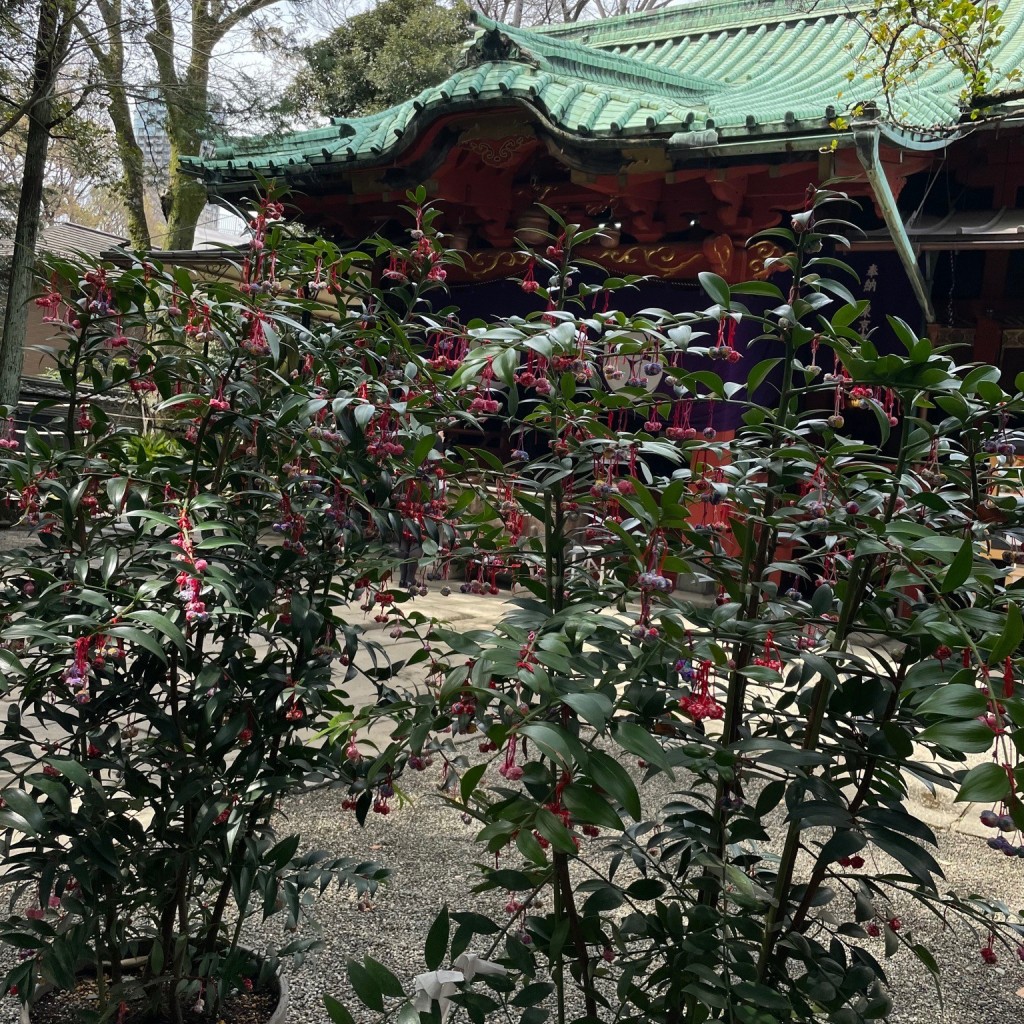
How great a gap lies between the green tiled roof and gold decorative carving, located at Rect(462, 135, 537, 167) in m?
0.45

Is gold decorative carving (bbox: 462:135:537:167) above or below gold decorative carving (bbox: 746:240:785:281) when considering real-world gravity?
above

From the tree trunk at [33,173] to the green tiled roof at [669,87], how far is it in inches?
54.7

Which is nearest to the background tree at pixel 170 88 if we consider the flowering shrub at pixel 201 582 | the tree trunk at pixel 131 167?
the tree trunk at pixel 131 167

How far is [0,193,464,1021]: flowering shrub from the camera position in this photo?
136 centimetres

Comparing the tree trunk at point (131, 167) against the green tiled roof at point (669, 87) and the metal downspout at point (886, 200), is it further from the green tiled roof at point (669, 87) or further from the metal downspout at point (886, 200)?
the metal downspout at point (886, 200)

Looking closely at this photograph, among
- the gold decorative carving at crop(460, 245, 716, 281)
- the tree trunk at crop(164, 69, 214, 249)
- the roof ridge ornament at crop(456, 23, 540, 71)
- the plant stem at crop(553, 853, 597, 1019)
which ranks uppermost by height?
the tree trunk at crop(164, 69, 214, 249)

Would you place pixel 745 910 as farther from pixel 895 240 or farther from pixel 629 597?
pixel 895 240

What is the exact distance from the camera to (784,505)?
1426mm

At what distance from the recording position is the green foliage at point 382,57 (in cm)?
1166

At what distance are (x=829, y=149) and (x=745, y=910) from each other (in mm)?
4788

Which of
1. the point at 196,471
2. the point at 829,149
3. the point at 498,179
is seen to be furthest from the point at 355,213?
the point at 196,471

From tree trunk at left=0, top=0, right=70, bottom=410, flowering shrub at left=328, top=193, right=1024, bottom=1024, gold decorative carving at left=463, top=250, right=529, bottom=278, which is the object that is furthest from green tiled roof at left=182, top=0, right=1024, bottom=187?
flowering shrub at left=328, top=193, right=1024, bottom=1024

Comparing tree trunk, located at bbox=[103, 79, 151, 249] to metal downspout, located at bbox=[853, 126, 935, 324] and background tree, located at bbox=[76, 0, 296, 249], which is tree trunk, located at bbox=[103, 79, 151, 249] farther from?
metal downspout, located at bbox=[853, 126, 935, 324]

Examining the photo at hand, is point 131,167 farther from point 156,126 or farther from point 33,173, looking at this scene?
point 33,173
